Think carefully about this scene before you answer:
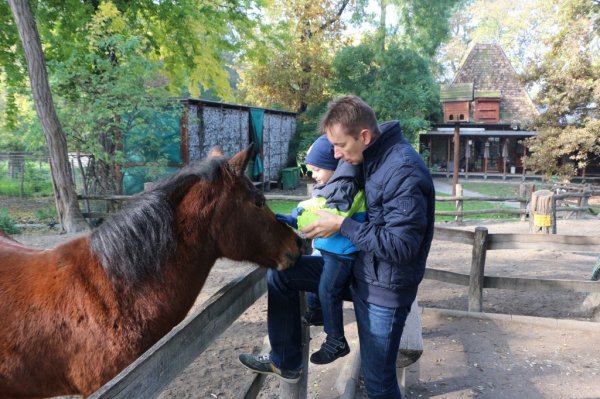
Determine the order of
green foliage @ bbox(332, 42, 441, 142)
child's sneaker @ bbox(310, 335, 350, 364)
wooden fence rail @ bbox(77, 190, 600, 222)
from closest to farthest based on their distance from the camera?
child's sneaker @ bbox(310, 335, 350, 364)
wooden fence rail @ bbox(77, 190, 600, 222)
green foliage @ bbox(332, 42, 441, 142)

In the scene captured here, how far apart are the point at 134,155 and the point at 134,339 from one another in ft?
36.5

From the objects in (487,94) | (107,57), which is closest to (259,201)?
(107,57)

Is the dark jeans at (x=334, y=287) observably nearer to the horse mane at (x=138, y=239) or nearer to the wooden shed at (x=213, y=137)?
the horse mane at (x=138, y=239)

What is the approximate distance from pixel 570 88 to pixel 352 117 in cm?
1893

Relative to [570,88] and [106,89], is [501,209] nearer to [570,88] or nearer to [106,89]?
[570,88]

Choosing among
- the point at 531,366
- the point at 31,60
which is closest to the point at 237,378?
the point at 531,366

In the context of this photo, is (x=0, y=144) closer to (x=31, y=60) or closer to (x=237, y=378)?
(x=31, y=60)

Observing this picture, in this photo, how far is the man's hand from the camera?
2000mm

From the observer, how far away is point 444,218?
13250mm

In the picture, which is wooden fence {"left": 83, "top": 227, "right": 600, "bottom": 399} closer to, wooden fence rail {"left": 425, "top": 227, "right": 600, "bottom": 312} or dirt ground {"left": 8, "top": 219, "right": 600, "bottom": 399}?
wooden fence rail {"left": 425, "top": 227, "right": 600, "bottom": 312}

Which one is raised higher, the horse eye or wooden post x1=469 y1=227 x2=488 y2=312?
the horse eye

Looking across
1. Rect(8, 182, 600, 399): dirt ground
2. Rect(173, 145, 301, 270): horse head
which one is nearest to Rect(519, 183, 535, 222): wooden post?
Rect(8, 182, 600, 399): dirt ground

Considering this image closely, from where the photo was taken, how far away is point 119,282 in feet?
6.20

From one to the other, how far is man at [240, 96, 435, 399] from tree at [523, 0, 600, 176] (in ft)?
59.9
